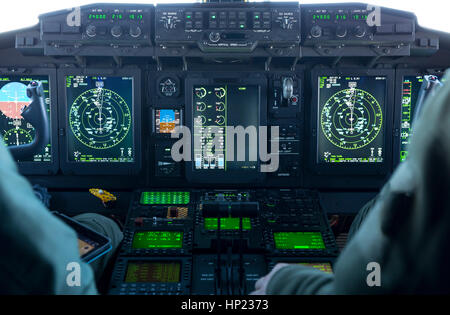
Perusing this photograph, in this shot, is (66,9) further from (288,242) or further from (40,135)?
(288,242)

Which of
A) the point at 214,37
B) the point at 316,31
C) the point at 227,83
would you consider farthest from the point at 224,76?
the point at 316,31

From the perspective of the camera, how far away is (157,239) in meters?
2.22

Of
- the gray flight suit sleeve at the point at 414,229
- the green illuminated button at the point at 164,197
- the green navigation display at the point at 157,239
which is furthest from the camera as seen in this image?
the green illuminated button at the point at 164,197

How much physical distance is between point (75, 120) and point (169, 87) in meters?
0.54

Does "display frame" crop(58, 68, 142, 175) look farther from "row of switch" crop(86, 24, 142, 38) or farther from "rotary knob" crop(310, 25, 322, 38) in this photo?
"rotary knob" crop(310, 25, 322, 38)

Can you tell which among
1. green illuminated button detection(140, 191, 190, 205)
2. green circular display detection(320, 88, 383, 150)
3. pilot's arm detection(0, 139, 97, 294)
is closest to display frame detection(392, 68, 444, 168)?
green circular display detection(320, 88, 383, 150)

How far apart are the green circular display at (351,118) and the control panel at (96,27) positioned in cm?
105

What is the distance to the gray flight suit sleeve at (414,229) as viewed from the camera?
73cm

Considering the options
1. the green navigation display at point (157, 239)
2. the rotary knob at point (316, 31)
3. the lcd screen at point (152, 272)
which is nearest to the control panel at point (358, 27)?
the rotary knob at point (316, 31)

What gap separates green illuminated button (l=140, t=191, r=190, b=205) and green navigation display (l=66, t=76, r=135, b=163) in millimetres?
238

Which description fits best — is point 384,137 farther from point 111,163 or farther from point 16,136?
point 16,136

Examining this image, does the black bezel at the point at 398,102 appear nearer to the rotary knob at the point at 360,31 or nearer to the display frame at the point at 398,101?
the display frame at the point at 398,101

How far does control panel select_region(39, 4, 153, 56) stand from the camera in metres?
2.31

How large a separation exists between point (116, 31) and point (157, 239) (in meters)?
1.03
